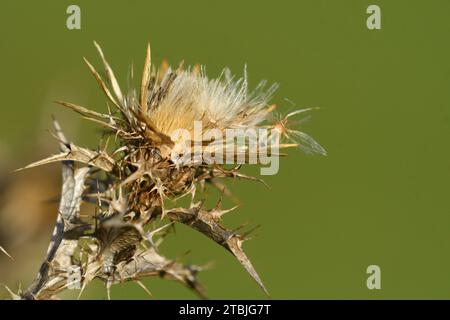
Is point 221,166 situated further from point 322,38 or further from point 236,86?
point 322,38

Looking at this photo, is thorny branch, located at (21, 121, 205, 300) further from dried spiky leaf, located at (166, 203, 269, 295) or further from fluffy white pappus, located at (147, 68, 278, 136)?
fluffy white pappus, located at (147, 68, 278, 136)

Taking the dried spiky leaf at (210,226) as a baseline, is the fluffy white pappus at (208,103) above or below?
→ above

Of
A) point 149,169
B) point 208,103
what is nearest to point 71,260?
point 149,169

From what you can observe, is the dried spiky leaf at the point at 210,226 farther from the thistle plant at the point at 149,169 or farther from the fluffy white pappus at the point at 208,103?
the fluffy white pappus at the point at 208,103

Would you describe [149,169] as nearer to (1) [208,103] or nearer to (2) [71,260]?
(1) [208,103]

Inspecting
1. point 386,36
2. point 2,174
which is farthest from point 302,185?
point 2,174

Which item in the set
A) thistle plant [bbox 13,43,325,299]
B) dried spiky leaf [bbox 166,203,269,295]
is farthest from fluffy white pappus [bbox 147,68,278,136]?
dried spiky leaf [bbox 166,203,269,295]

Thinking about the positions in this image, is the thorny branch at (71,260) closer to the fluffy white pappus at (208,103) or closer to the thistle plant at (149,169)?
the thistle plant at (149,169)

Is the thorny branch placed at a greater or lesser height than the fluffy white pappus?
lesser

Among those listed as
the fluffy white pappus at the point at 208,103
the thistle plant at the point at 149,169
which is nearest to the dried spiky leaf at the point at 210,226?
the thistle plant at the point at 149,169
